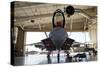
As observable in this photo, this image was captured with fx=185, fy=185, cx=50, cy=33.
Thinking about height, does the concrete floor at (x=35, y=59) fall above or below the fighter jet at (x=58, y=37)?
below

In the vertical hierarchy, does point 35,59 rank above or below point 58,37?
below

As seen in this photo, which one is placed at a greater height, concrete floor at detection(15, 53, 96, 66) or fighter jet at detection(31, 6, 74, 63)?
fighter jet at detection(31, 6, 74, 63)

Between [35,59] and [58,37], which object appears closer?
[35,59]

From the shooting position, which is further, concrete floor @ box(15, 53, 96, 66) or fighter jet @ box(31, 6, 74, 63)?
fighter jet @ box(31, 6, 74, 63)

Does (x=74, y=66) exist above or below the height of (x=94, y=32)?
below

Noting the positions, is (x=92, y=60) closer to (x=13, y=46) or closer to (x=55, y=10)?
(x=55, y=10)

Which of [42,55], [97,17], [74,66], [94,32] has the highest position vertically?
[97,17]

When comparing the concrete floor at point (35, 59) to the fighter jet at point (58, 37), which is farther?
the fighter jet at point (58, 37)
